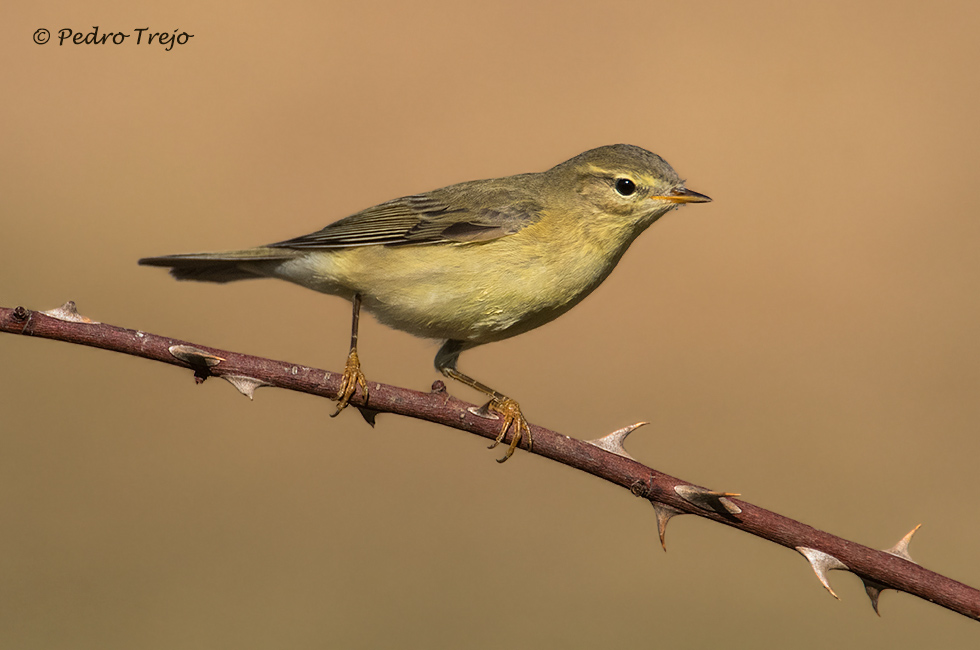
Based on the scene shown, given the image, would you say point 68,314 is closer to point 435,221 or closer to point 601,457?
point 601,457

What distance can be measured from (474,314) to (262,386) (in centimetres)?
151

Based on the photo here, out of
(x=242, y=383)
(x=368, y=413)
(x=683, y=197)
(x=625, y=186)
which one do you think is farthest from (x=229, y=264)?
(x=683, y=197)

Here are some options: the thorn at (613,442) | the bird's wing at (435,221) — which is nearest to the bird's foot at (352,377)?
the bird's wing at (435,221)

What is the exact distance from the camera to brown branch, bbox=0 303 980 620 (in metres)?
2.39

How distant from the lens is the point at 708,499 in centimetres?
251

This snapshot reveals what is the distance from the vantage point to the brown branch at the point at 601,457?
2389mm

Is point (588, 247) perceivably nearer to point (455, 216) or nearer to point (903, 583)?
point (455, 216)

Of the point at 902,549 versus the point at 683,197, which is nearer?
the point at 902,549

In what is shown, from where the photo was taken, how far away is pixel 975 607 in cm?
227

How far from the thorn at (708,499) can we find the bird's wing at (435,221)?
6.30 ft

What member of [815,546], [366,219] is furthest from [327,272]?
[815,546]

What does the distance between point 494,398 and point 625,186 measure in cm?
138

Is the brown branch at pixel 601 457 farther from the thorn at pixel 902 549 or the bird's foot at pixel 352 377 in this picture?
the bird's foot at pixel 352 377

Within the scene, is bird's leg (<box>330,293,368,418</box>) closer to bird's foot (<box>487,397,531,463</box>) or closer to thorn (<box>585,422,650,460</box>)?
bird's foot (<box>487,397,531,463</box>)
